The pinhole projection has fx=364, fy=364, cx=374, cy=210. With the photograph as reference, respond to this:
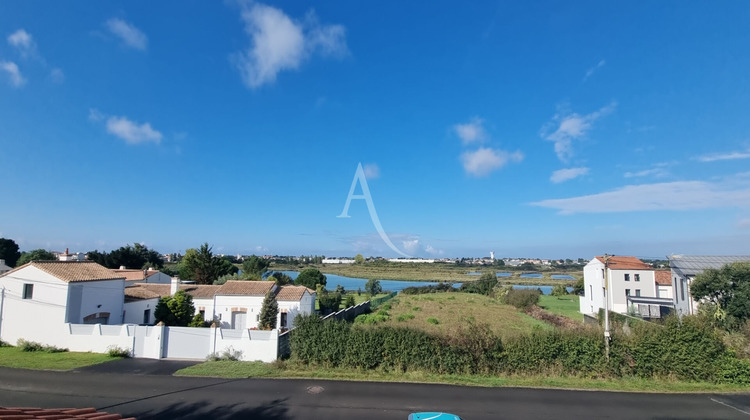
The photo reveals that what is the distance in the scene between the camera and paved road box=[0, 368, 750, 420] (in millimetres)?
9164

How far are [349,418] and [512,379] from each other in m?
5.94

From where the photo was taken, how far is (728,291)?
61.6 ft

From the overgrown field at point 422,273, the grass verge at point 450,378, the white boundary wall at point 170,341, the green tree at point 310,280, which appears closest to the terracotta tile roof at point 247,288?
the white boundary wall at point 170,341

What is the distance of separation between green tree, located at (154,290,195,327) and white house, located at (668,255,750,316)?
30.3 metres

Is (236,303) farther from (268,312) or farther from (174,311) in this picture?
(174,311)

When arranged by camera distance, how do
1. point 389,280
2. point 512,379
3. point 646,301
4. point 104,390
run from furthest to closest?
point 389,280 → point 646,301 → point 512,379 → point 104,390

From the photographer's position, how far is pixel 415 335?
1289cm

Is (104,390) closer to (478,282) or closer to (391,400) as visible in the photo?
(391,400)

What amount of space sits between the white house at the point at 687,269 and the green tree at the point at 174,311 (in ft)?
99.5

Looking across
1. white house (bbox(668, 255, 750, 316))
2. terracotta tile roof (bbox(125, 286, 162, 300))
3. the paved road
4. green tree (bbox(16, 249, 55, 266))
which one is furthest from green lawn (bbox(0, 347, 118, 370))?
green tree (bbox(16, 249, 55, 266))

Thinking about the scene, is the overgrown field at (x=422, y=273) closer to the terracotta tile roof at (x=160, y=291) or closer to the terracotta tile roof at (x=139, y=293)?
the terracotta tile roof at (x=160, y=291)

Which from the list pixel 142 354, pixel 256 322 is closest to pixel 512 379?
pixel 142 354

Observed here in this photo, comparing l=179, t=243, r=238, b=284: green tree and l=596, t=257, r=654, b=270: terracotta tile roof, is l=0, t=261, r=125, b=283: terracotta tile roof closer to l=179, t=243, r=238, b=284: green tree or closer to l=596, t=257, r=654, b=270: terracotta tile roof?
l=179, t=243, r=238, b=284: green tree

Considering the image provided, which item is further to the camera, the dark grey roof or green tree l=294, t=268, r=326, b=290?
green tree l=294, t=268, r=326, b=290
